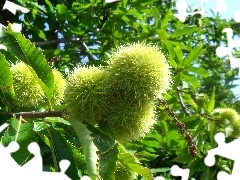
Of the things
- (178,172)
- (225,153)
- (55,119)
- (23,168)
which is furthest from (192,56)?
(23,168)

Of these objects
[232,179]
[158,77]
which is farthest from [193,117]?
[158,77]

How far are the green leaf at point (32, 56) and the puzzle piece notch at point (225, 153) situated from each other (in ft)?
3.29

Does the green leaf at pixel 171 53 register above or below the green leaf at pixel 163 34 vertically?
below

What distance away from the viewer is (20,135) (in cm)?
119

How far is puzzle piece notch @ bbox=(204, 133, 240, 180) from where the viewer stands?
199cm

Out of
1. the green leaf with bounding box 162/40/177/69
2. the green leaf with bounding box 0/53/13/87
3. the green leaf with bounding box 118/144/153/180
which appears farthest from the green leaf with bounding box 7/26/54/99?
the green leaf with bounding box 162/40/177/69

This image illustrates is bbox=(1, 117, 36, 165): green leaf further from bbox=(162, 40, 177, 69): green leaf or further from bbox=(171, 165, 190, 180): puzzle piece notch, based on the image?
bbox=(162, 40, 177, 69): green leaf

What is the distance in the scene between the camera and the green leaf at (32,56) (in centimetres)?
123

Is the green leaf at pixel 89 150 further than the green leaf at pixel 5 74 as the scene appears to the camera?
No

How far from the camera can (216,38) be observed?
13.5 ft

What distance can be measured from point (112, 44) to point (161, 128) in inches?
23.6

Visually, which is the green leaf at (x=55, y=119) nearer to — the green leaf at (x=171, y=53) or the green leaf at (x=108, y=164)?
the green leaf at (x=108, y=164)

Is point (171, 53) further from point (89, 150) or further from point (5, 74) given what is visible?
point (89, 150)

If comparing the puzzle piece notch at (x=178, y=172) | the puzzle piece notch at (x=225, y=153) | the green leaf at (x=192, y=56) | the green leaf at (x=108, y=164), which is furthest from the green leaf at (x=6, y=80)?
the green leaf at (x=192, y=56)
